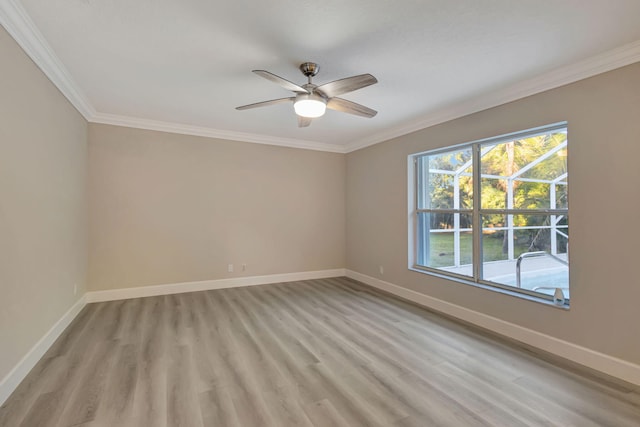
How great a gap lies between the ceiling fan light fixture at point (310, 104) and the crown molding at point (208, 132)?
8.64 ft

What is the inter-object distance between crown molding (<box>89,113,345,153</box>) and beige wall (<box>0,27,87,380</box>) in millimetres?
708

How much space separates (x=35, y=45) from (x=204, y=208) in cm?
281

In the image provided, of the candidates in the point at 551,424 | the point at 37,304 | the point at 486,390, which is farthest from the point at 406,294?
the point at 37,304

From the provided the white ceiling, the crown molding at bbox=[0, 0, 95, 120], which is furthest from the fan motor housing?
the crown molding at bbox=[0, 0, 95, 120]

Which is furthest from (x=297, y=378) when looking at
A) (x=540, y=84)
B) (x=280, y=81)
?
(x=540, y=84)

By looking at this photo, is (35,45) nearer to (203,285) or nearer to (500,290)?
(203,285)

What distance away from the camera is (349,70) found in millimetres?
2705

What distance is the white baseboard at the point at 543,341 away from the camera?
2.29m

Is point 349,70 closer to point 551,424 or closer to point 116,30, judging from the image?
point 116,30

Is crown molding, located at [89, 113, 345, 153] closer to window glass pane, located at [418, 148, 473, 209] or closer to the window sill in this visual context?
window glass pane, located at [418, 148, 473, 209]

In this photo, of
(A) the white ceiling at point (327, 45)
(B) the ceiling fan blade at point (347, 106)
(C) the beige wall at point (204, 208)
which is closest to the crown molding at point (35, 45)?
(A) the white ceiling at point (327, 45)

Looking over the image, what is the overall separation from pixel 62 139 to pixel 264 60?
238 centimetres

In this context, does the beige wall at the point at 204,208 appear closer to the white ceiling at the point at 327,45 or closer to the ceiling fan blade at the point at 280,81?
the white ceiling at the point at 327,45

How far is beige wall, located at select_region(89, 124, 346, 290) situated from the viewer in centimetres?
417
